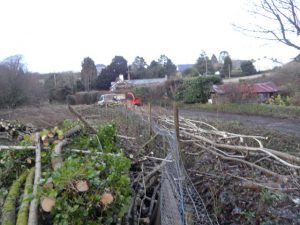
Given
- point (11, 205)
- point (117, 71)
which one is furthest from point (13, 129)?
point (117, 71)

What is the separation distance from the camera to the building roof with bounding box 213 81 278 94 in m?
17.1

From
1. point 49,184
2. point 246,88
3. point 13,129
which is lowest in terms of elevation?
point 13,129

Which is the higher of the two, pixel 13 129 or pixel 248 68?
pixel 248 68

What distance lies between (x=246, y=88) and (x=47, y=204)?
15.6 metres

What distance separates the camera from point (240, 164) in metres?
5.62

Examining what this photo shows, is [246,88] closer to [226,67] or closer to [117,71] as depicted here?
[226,67]

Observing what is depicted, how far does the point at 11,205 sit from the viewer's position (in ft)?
11.1

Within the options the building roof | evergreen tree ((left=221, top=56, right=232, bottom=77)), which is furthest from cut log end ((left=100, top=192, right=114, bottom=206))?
evergreen tree ((left=221, top=56, right=232, bottom=77))

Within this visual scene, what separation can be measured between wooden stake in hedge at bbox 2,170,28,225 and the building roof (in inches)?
572

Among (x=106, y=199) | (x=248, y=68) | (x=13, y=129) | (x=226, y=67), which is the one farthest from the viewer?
(x=226, y=67)

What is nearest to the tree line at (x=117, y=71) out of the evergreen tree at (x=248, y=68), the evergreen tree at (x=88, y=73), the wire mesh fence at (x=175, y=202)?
the evergreen tree at (x=88, y=73)

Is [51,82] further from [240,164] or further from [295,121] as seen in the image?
[240,164]

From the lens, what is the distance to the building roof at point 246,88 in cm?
1709

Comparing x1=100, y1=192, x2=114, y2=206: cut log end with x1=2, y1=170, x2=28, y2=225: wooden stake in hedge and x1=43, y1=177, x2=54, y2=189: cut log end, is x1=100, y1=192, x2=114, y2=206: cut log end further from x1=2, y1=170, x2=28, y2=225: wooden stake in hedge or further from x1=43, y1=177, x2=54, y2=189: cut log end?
x1=2, y1=170, x2=28, y2=225: wooden stake in hedge
